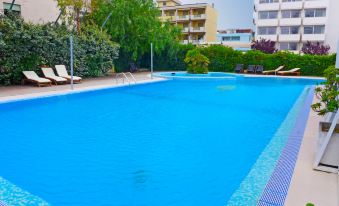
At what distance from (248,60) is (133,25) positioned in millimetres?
12105

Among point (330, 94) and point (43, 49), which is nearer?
point (330, 94)

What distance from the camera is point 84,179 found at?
468cm

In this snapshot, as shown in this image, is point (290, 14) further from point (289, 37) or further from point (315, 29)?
→ point (315, 29)

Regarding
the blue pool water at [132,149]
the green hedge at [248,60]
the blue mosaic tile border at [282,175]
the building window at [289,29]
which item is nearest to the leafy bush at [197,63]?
the green hedge at [248,60]

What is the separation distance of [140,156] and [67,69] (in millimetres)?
14299

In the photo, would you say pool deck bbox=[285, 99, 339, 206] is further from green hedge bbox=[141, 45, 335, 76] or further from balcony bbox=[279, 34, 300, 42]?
balcony bbox=[279, 34, 300, 42]

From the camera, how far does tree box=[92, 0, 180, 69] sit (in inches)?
906

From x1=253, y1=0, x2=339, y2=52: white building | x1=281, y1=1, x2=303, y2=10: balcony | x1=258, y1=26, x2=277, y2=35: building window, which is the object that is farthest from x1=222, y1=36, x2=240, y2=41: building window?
x1=281, y1=1, x2=303, y2=10: balcony

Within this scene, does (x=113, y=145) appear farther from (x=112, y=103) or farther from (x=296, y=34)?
(x=296, y=34)

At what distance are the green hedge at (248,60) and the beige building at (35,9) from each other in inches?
450

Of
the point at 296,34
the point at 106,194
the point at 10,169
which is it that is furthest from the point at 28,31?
the point at 296,34

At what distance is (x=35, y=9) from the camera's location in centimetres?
2062

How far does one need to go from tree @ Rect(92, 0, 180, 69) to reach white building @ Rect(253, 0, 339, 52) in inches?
1301

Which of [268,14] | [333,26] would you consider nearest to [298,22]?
[268,14]
